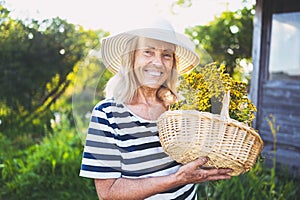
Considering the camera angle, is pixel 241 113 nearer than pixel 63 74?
Yes

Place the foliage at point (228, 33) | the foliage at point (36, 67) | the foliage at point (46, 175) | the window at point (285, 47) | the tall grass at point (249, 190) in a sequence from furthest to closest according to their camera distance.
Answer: the foliage at point (228, 33) → the foliage at point (36, 67) → the window at point (285, 47) → the foliage at point (46, 175) → the tall grass at point (249, 190)

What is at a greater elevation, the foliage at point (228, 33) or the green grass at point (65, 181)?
the foliage at point (228, 33)

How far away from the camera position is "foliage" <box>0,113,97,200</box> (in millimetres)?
3939

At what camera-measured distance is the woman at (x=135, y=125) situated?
1361 millimetres

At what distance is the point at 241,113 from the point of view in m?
1.41

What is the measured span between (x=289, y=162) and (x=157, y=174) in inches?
135

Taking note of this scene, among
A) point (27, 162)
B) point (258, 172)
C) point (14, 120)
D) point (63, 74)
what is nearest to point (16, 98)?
point (14, 120)

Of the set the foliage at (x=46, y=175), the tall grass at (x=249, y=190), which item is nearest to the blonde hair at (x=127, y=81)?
the tall grass at (x=249, y=190)

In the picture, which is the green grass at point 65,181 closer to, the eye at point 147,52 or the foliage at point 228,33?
the foliage at point 228,33

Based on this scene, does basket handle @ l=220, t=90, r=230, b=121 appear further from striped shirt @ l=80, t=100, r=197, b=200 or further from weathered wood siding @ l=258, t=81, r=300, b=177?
weathered wood siding @ l=258, t=81, r=300, b=177

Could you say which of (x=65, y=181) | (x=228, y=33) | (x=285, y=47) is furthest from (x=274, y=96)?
(x=65, y=181)

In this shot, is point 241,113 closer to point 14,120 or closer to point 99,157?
point 99,157

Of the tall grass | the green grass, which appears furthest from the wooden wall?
the tall grass

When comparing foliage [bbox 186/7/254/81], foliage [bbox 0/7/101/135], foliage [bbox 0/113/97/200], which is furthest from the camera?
foliage [bbox 186/7/254/81]
